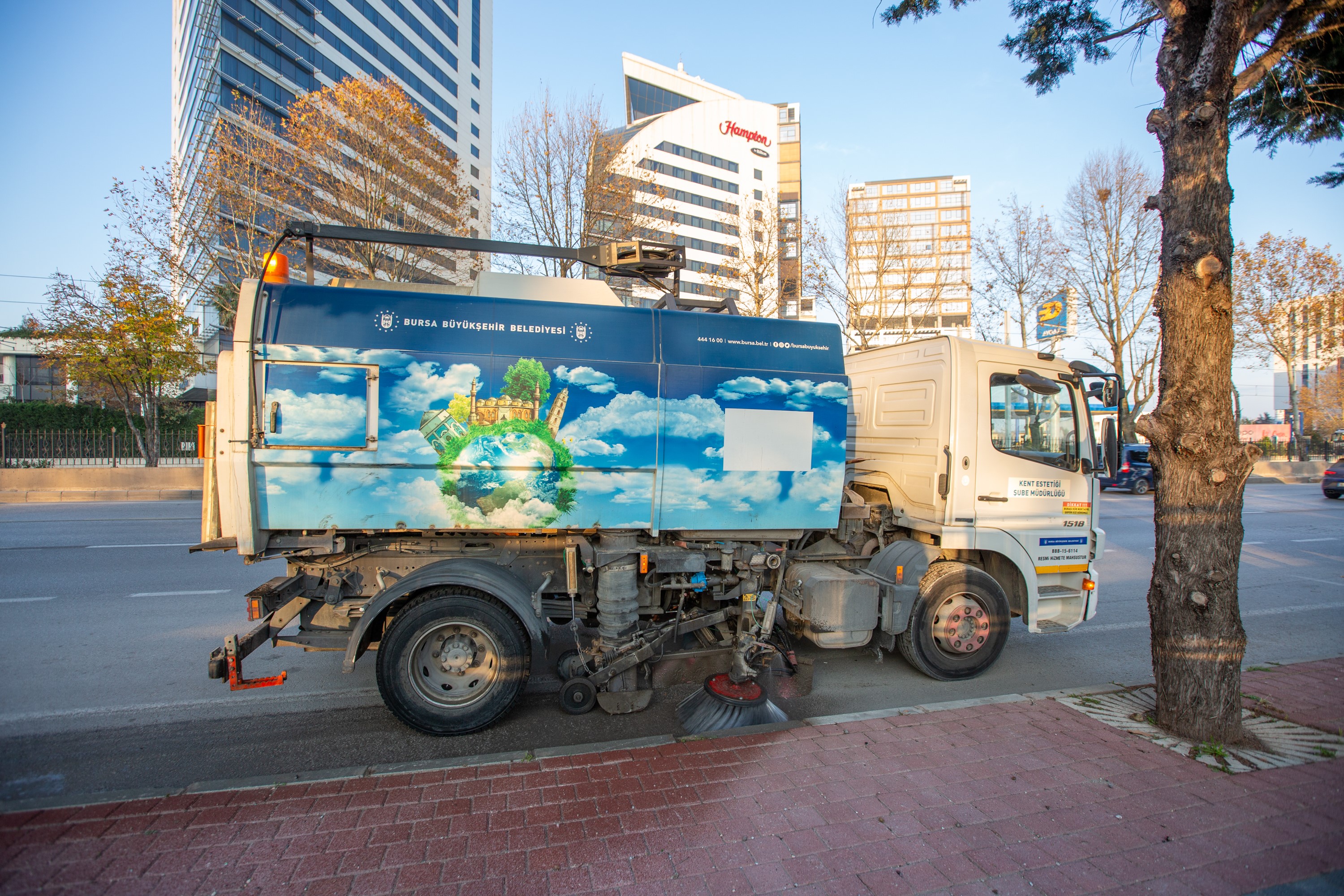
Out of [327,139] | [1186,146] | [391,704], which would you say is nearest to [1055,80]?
[1186,146]

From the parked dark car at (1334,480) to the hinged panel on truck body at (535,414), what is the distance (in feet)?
83.5

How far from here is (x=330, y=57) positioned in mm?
50438

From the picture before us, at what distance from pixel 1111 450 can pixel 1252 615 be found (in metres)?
4.40

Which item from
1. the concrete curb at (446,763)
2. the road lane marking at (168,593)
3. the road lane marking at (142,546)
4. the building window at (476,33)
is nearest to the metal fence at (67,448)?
the road lane marking at (142,546)

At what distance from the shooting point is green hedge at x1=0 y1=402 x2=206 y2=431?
25.2 meters

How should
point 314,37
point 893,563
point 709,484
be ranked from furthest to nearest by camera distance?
1. point 314,37
2. point 893,563
3. point 709,484

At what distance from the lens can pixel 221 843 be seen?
2.69 m

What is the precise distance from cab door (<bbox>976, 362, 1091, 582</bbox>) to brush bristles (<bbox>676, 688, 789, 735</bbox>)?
2.35 meters

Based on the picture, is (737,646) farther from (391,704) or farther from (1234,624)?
(1234,624)

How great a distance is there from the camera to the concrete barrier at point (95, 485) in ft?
51.1

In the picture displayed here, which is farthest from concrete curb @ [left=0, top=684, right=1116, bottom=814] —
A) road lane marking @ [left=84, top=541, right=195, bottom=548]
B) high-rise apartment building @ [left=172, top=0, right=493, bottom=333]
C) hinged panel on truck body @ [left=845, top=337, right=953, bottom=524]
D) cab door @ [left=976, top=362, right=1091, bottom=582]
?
high-rise apartment building @ [left=172, top=0, right=493, bottom=333]

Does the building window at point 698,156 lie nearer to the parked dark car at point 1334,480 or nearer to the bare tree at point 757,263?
the bare tree at point 757,263

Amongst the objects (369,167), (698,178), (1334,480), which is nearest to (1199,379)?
(369,167)

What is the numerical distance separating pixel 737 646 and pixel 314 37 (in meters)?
61.9
